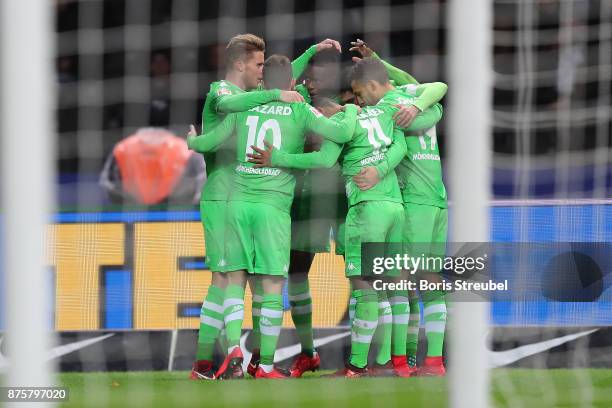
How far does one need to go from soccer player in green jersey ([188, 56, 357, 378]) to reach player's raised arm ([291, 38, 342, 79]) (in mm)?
177

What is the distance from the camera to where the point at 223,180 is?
17.8ft

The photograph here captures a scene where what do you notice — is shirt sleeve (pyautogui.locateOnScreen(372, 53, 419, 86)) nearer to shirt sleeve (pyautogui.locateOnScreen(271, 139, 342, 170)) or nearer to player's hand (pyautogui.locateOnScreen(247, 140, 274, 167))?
shirt sleeve (pyautogui.locateOnScreen(271, 139, 342, 170))

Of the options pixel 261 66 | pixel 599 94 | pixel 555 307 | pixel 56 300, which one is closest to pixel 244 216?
pixel 261 66

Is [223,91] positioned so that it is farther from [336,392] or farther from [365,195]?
[336,392]

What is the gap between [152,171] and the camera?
6.96m

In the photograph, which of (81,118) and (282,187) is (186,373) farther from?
(81,118)

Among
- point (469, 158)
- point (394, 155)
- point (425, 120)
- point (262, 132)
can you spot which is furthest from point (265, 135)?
point (469, 158)

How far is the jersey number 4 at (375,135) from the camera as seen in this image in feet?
17.3

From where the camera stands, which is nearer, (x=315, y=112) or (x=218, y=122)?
(x=315, y=112)

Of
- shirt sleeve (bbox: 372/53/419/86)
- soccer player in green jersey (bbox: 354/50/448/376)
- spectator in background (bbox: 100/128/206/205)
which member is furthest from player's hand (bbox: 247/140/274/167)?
spectator in background (bbox: 100/128/206/205)

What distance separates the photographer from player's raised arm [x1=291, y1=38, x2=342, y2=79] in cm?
548

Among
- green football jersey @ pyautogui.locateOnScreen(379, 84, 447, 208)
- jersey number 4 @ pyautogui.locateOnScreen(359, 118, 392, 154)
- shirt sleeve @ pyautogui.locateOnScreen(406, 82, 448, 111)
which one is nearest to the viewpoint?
jersey number 4 @ pyautogui.locateOnScreen(359, 118, 392, 154)

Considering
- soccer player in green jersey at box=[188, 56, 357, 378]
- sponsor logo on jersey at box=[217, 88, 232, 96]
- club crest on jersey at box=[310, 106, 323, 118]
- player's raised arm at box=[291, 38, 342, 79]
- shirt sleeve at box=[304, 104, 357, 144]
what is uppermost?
player's raised arm at box=[291, 38, 342, 79]

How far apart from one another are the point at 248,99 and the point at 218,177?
0.46 meters
